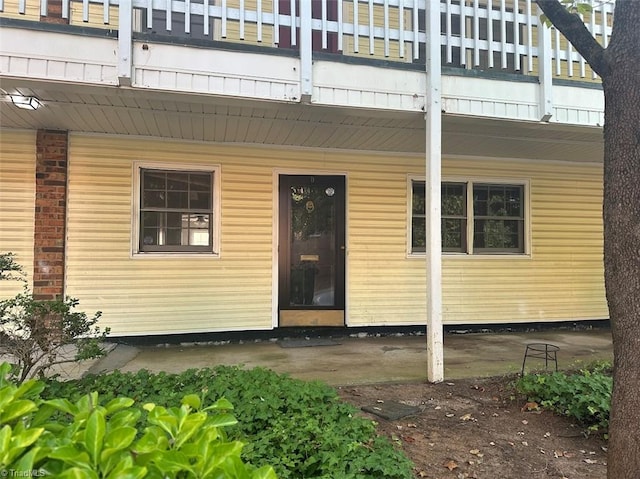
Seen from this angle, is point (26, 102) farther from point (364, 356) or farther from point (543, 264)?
point (543, 264)

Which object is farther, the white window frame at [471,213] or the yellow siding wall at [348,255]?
the white window frame at [471,213]

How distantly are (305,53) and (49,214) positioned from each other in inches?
143

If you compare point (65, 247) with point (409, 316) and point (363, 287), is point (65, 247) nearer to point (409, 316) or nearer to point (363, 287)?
Result: point (363, 287)

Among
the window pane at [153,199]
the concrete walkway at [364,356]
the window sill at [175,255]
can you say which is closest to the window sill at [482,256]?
the concrete walkway at [364,356]

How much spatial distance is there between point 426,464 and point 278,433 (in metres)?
0.92

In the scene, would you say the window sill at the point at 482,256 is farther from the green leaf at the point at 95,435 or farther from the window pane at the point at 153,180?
the green leaf at the point at 95,435

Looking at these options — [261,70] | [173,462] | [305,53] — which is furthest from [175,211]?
[173,462]

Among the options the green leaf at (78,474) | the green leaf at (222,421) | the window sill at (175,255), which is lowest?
the green leaf at (222,421)

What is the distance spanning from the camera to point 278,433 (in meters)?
2.59

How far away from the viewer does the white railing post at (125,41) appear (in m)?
3.68

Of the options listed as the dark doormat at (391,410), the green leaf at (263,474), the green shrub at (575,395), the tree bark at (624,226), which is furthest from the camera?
the dark doormat at (391,410)

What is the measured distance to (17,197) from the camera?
210 inches

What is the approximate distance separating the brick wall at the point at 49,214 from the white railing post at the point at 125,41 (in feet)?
7.21

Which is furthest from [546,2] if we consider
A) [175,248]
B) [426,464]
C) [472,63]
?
[175,248]
